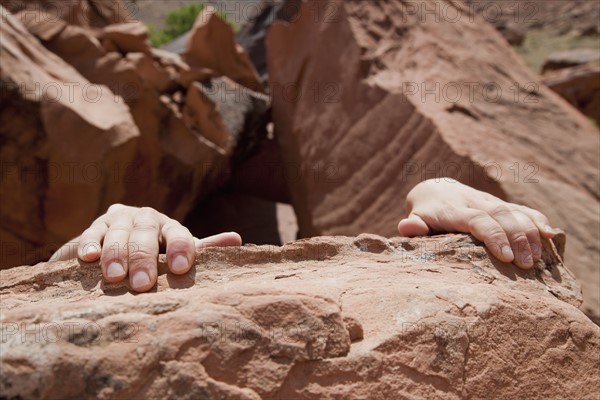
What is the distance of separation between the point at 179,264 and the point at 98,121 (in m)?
2.14

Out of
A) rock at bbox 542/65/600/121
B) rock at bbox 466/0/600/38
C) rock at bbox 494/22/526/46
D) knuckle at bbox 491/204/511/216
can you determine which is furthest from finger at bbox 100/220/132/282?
rock at bbox 494/22/526/46

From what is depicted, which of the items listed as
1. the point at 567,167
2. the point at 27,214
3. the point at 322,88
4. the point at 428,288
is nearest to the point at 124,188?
the point at 27,214

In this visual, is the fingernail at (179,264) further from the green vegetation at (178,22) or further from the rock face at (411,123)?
the green vegetation at (178,22)

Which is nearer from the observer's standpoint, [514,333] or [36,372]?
[36,372]

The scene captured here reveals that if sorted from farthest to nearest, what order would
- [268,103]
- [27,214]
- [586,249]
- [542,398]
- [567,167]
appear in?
1. [268,103]
2. [27,214]
3. [567,167]
4. [586,249]
5. [542,398]

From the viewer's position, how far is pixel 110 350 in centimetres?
84

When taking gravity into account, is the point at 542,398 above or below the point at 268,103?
→ below

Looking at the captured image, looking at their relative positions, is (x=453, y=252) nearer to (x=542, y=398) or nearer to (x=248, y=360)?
(x=542, y=398)

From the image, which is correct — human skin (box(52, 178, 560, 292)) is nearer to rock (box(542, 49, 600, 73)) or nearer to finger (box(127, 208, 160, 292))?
finger (box(127, 208, 160, 292))

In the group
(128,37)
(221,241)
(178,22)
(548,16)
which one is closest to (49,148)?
(128,37)

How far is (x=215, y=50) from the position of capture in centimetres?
477

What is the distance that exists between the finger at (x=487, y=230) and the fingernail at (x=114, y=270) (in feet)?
2.55

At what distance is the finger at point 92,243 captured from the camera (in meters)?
1.14

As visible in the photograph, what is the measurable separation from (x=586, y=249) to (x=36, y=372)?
2048 millimetres
